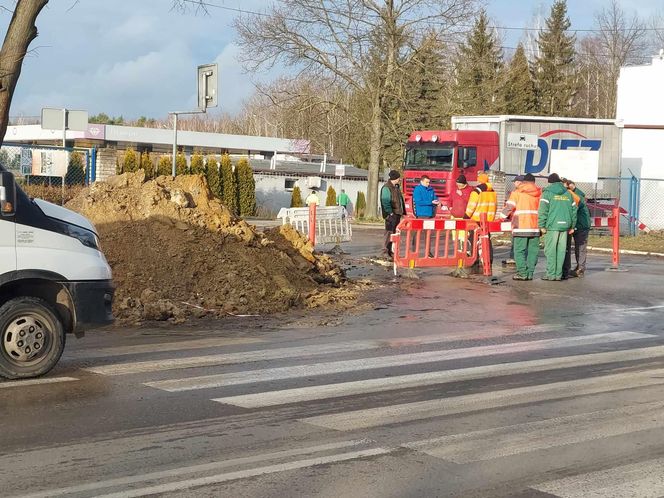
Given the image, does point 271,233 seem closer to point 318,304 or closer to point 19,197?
point 318,304

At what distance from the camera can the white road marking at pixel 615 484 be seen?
5242mm

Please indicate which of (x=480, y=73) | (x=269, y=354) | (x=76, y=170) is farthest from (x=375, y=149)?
(x=269, y=354)

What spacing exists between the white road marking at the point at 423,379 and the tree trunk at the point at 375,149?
34.1m

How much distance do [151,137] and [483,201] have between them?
50091mm

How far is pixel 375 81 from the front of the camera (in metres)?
43.8

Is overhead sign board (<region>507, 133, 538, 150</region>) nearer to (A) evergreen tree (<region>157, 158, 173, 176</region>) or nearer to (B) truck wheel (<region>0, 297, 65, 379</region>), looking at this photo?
(A) evergreen tree (<region>157, 158, 173, 176</region>)

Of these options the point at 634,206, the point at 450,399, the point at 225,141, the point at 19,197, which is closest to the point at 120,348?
the point at 19,197

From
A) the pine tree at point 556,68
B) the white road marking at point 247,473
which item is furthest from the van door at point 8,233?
the pine tree at point 556,68

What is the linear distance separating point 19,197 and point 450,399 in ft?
13.2

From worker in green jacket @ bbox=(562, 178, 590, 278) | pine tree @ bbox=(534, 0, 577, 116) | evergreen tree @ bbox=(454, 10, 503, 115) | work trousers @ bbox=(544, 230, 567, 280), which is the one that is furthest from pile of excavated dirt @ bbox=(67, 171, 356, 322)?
pine tree @ bbox=(534, 0, 577, 116)

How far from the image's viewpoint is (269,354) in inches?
388

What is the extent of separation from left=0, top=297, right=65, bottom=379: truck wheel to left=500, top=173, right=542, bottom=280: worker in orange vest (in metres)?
11.1

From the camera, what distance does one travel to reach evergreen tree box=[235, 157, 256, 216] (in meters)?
48.8

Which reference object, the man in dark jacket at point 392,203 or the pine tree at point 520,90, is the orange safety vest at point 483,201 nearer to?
the man in dark jacket at point 392,203
